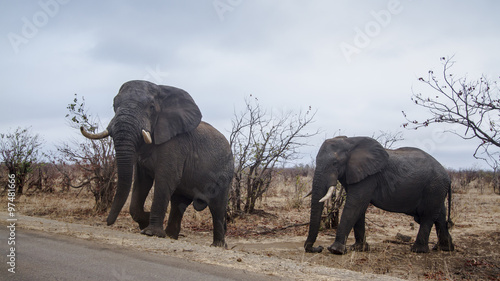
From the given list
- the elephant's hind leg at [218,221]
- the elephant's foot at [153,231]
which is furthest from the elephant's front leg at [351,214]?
the elephant's foot at [153,231]

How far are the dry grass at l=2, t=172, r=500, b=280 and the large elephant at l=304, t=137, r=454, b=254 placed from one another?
1.71ft

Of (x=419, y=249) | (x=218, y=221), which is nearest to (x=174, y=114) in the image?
(x=218, y=221)

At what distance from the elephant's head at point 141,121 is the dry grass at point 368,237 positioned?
2750mm

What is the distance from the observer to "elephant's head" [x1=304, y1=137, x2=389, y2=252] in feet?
31.1

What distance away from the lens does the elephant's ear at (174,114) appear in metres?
7.79

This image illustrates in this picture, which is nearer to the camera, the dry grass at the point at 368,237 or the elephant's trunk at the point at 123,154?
the elephant's trunk at the point at 123,154

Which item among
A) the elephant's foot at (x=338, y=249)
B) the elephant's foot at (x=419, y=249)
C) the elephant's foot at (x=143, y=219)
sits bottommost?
the elephant's foot at (x=338, y=249)

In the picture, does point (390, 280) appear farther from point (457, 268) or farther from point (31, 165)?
point (31, 165)

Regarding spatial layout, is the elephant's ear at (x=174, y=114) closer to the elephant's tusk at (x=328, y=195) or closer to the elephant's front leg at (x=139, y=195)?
the elephant's front leg at (x=139, y=195)

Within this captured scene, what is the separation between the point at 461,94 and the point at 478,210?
40.2 ft

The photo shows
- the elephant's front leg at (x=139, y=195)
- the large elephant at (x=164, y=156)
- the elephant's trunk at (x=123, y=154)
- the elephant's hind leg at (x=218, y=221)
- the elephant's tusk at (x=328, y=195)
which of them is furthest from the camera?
the elephant's tusk at (x=328, y=195)

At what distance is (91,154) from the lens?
1406cm

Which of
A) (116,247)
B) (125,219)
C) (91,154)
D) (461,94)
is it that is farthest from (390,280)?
(91,154)

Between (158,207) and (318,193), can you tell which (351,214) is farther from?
(158,207)
